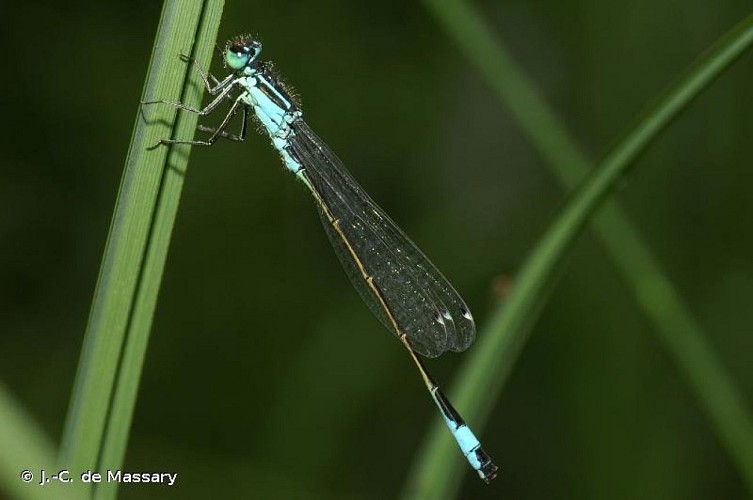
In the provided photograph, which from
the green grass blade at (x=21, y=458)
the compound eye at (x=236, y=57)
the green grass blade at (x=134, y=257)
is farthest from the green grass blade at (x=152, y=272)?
the compound eye at (x=236, y=57)

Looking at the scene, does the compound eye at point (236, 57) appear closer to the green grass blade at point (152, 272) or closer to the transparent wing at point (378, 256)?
the transparent wing at point (378, 256)

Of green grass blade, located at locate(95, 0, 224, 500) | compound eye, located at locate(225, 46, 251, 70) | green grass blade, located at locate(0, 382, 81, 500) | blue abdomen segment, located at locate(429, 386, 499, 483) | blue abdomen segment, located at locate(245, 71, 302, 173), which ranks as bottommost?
blue abdomen segment, located at locate(429, 386, 499, 483)

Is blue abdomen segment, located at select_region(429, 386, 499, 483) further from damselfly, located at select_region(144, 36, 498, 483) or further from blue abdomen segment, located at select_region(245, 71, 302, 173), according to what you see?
blue abdomen segment, located at select_region(245, 71, 302, 173)

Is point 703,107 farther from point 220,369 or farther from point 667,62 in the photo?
point 220,369

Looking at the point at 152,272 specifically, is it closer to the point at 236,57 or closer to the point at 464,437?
the point at 464,437

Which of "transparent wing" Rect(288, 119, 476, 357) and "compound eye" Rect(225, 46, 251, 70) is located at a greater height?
"compound eye" Rect(225, 46, 251, 70)

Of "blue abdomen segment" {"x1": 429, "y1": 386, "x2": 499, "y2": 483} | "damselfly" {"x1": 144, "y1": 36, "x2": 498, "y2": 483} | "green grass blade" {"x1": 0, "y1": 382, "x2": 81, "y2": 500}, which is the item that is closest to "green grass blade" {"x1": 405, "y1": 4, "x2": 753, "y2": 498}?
"blue abdomen segment" {"x1": 429, "y1": 386, "x2": 499, "y2": 483}

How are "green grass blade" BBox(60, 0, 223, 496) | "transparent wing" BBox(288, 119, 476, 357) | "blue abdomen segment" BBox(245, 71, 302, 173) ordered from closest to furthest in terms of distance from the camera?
"green grass blade" BBox(60, 0, 223, 496), "blue abdomen segment" BBox(245, 71, 302, 173), "transparent wing" BBox(288, 119, 476, 357)
